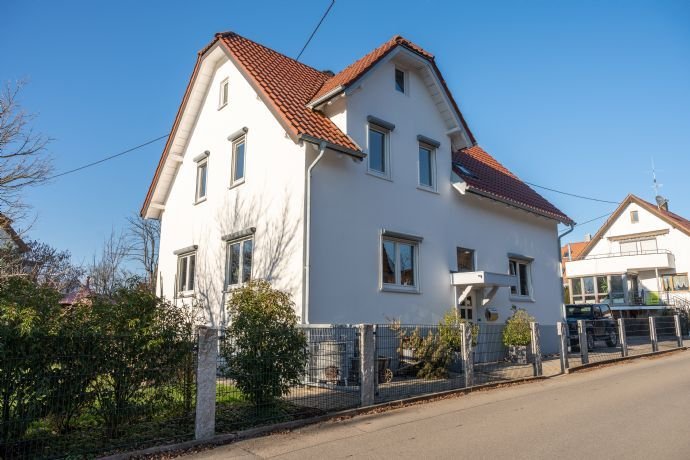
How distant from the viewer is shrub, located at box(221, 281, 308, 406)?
762 centimetres

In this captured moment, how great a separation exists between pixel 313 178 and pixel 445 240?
5171mm

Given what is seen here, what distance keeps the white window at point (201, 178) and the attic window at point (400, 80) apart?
6.89m

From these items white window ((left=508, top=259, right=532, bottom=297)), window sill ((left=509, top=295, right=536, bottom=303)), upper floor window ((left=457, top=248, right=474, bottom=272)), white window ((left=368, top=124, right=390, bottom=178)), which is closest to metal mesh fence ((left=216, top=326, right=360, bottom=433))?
white window ((left=368, top=124, right=390, bottom=178))

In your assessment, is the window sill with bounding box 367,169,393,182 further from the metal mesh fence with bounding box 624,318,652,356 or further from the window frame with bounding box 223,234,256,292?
the metal mesh fence with bounding box 624,318,652,356

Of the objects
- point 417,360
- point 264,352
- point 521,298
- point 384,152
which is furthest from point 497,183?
point 264,352

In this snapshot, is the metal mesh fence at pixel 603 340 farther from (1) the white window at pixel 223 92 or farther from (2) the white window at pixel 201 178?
(1) the white window at pixel 223 92

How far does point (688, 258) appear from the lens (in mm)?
36531

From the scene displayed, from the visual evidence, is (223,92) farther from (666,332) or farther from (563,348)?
(666,332)

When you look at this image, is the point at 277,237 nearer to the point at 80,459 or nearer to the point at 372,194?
the point at 372,194

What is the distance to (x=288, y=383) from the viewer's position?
26.0 feet

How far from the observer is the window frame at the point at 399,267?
13320 mm

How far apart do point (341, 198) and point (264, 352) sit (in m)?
5.85

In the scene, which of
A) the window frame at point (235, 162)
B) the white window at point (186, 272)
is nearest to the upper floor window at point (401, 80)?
the window frame at point (235, 162)

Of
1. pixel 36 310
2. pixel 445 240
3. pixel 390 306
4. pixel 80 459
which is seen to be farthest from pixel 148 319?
pixel 445 240
